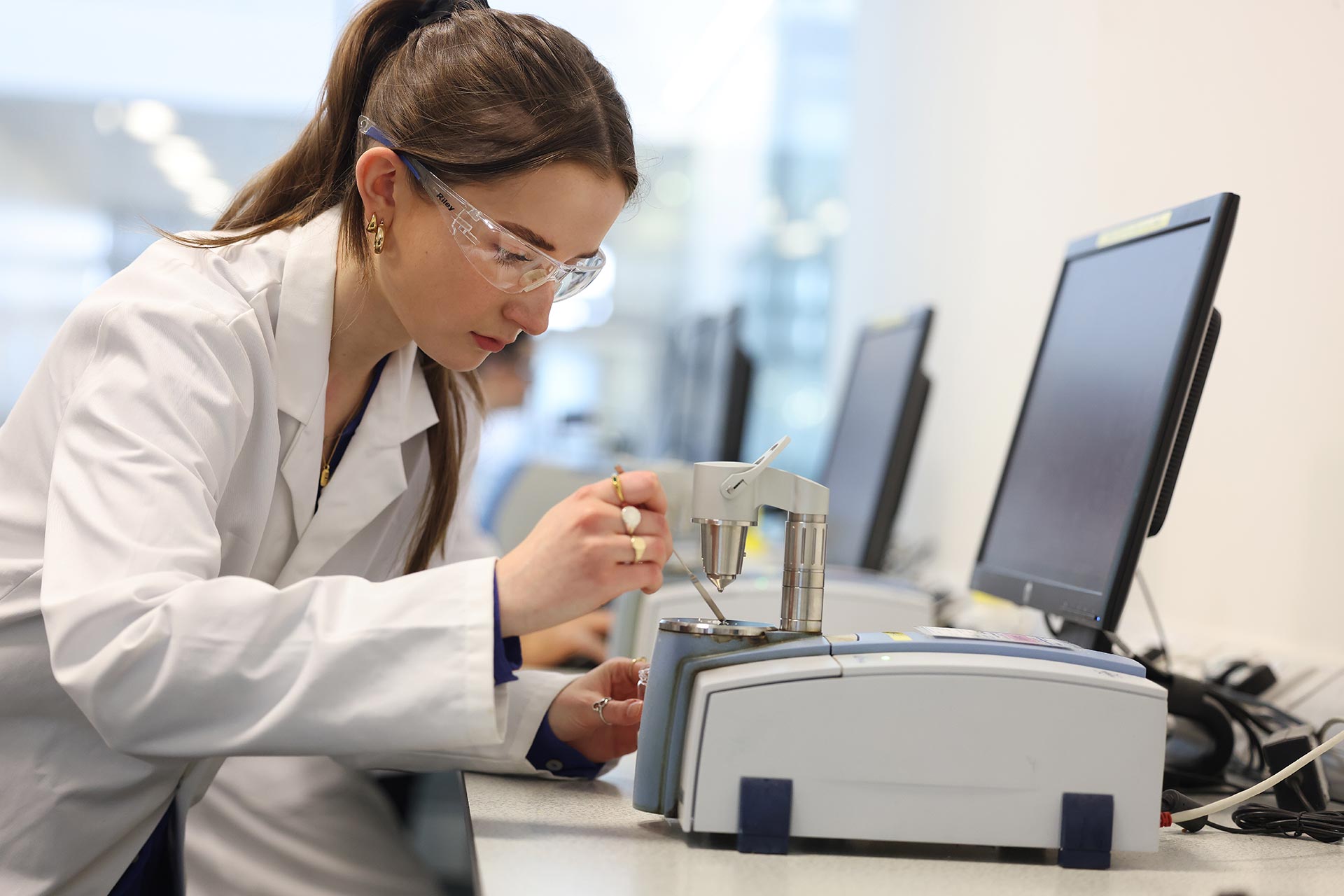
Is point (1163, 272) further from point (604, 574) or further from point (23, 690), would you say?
point (23, 690)

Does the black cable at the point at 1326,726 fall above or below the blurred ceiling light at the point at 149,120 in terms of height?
below

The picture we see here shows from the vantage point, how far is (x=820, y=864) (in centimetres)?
77

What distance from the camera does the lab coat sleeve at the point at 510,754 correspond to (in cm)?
99

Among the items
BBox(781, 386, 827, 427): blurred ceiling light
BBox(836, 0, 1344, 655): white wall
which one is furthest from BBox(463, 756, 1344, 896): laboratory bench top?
BBox(781, 386, 827, 427): blurred ceiling light

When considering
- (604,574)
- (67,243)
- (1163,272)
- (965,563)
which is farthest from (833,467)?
(67,243)

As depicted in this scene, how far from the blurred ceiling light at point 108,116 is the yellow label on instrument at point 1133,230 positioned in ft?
15.7

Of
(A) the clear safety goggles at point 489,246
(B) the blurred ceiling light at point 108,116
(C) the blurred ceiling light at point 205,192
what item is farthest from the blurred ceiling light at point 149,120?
(A) the clear safety goggles at point 489,246

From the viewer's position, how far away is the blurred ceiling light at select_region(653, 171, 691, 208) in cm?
632

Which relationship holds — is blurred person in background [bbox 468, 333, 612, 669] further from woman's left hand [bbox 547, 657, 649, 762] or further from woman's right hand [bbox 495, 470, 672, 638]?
woman's right hand [bbox 495, 470, 672, 638]

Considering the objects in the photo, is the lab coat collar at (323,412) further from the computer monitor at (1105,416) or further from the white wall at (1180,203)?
the white wall at (1180,203)

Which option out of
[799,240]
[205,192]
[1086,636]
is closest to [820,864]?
[1086,636]

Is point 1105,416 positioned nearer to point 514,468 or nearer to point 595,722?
point 595,722

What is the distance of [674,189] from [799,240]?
61.6 inches

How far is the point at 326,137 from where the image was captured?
1.16 metres
